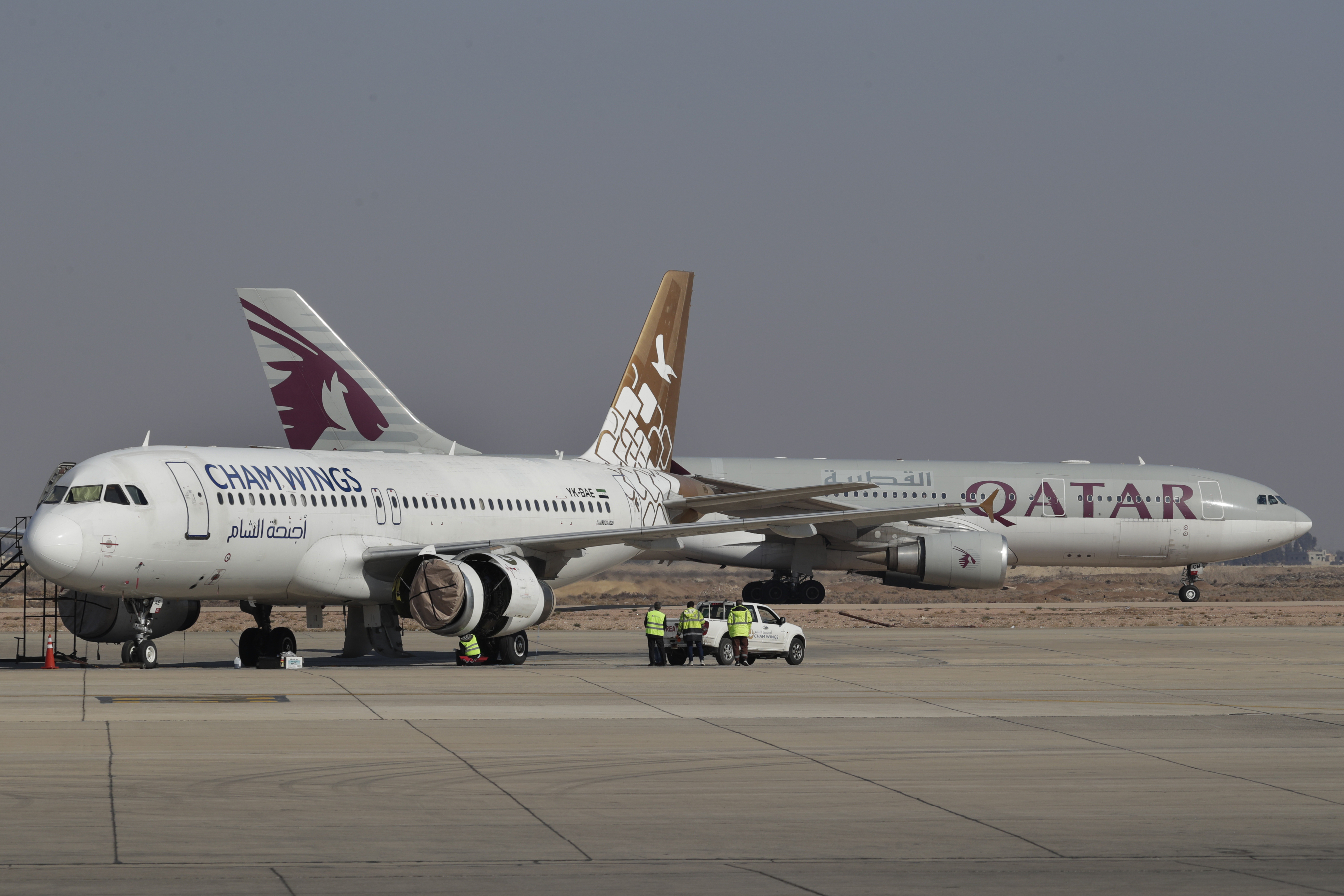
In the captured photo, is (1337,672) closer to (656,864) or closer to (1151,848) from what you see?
(1151,848)

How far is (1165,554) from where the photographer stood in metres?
59.9

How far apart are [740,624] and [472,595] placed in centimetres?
526

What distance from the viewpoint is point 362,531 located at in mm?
31516

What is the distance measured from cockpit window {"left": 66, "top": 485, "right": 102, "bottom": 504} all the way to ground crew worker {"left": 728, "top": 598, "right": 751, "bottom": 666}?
38.9ft

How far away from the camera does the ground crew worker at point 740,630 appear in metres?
31.6

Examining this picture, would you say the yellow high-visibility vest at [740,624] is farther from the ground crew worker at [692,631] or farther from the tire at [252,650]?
the tire at [252,650]

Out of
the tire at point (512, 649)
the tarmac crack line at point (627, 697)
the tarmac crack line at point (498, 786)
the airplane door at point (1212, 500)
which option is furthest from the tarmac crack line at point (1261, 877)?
the airplane door at point (1212, 500)

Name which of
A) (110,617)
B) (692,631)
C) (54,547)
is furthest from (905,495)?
(54,547)

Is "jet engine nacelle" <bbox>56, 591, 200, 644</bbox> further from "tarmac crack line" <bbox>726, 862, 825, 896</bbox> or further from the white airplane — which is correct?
the white airplane

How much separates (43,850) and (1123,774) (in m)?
10.2

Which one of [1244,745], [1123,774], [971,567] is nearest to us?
[1123,774]

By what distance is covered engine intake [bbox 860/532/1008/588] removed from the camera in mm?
49969

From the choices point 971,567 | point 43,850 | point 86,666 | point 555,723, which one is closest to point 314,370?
point 86,666

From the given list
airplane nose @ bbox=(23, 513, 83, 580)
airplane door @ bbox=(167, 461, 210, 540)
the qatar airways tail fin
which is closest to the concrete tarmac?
airplane nose @ bbox=(23, 513, 83, 580)
